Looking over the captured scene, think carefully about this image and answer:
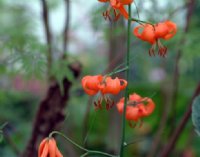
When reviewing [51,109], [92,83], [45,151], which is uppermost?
[92,83]

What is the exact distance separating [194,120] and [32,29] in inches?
43.1

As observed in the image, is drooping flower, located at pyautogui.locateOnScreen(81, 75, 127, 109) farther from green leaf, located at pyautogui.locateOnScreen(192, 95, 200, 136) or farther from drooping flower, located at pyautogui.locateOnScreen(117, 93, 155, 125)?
green leaf, located at pyautogui.locateOnScreen(192, 95, 200, 136)

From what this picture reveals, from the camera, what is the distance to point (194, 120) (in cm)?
116

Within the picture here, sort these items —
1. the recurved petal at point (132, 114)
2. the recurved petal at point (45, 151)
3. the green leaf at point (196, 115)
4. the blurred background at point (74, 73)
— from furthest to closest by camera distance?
the blurred background at point (74, 73), the green leaf at point (196, 115), the recurved petal at point (132, 114), the recurved petal at point (45, 151)

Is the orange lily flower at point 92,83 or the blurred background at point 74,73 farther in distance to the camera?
the blurred background at point 74,73

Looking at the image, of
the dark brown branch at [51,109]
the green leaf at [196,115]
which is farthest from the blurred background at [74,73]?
the green leaf at [196,115]

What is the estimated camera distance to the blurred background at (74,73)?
1423 millimetres

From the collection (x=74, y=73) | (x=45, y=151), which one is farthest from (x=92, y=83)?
(x=74, y=73)

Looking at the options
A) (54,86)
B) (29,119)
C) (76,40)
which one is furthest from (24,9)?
(76,40)

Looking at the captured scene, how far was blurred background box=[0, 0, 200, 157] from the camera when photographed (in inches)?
56.0

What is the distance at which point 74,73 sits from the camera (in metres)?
1.46

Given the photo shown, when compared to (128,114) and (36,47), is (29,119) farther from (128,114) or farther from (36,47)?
(128,114)

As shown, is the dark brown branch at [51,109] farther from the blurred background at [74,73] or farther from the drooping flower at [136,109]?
the drooping flower at [136,109]

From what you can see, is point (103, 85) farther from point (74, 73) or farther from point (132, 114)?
point (74, 73)
